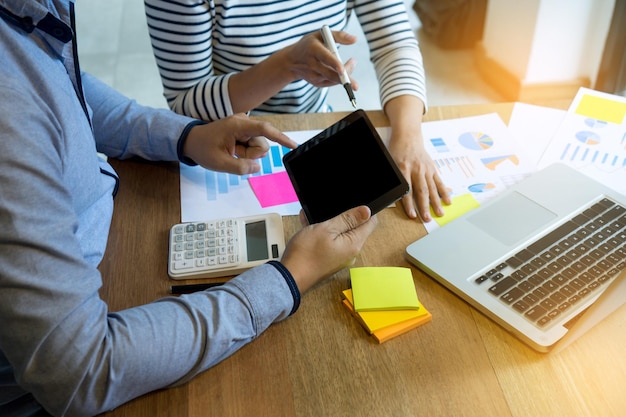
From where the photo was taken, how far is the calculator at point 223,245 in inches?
29.9

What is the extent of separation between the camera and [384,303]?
0.70 metres

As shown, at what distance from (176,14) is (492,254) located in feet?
2.19

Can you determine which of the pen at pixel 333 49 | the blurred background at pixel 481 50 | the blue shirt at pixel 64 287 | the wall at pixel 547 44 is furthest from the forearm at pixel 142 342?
the wall at pixel 547 44

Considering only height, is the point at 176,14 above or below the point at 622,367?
above

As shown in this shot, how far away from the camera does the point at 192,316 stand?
652mm


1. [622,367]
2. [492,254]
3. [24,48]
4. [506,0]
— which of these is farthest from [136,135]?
[506,0]

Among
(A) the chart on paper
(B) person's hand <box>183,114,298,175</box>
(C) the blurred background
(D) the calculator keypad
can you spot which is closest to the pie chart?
(A) the chart on paper

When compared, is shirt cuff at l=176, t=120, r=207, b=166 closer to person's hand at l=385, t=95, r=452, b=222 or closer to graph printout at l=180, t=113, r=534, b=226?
graph printout at l=180, t=113, r=534, b=226

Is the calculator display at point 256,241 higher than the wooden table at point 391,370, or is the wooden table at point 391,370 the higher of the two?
the calculator display at point 256,241

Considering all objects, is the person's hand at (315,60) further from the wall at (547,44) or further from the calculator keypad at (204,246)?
the wall at (547,44)

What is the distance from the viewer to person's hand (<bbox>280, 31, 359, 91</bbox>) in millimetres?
923

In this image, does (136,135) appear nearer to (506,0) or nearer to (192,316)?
(192,316)

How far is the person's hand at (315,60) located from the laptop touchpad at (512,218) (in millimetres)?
311

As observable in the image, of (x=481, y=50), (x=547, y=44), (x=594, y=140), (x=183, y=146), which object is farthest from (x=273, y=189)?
(x=481, y=50)
